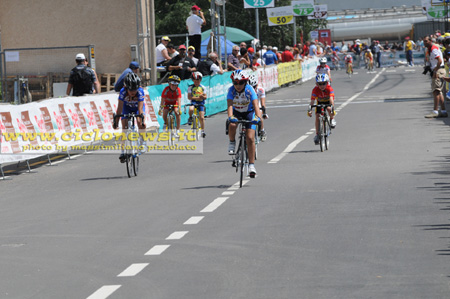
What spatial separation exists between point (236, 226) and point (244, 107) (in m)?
4.40

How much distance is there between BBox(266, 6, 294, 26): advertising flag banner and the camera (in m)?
63.8

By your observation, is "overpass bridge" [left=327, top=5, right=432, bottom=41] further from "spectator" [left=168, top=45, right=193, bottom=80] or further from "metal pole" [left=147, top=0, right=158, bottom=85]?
"spectator" [left=168, top=45, right=193, bottom=80]

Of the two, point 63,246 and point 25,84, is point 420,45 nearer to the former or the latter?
point 25,84

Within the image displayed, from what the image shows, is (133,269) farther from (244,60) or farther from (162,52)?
(244,60)

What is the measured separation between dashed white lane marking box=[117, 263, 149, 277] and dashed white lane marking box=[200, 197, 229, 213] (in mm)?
3203

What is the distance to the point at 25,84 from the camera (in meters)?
30.5

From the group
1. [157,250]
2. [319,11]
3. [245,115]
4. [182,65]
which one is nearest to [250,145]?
[245,115]

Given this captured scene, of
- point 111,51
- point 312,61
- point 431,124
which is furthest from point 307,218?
point 312,61

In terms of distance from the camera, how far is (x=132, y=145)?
Result: 15.8 meters

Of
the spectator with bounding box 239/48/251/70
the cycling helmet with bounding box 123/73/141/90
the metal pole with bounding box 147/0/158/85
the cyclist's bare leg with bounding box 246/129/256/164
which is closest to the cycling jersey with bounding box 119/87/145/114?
the cycling helmet with bounding box 123/73/141/90

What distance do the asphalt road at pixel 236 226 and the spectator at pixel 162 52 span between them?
407 inches

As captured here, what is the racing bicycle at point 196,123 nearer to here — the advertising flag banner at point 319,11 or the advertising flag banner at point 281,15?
the advertising flag banner at point 281,15

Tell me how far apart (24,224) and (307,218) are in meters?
3.31

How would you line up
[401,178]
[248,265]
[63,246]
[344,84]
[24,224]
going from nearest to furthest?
[248,265], [63,246], [24,224], [401,178], [344,84]
